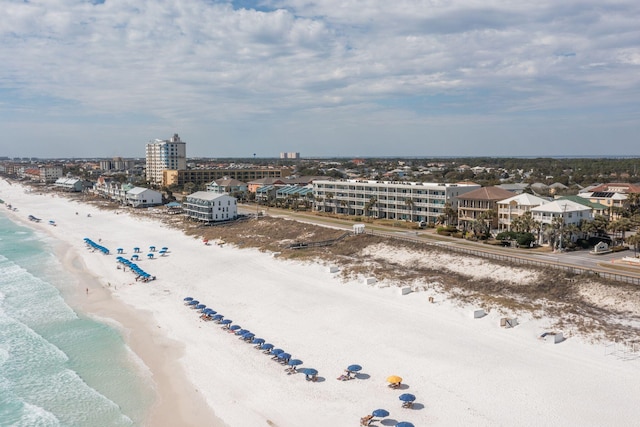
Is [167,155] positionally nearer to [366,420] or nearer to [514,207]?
[514,207]

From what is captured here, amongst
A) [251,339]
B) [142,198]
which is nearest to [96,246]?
[251,339]

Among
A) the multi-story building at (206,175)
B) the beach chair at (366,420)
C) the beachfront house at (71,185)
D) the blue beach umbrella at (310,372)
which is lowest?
the beach chair at (366,420)

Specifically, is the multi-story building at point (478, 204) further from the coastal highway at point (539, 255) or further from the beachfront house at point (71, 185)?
the beachfront house at point (71, 185)

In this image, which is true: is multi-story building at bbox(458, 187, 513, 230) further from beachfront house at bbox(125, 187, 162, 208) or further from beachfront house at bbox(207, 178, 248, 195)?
beachfront house at bbox(125, 187, 162, 208)

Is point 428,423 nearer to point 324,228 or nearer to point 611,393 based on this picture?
point 611,393

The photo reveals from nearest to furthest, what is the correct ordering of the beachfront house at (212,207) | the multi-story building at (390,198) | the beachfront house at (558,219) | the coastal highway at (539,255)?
1. the coastal highway at (539,255)
2. the beachfront house at (558,219)
3. the multi-story building at (390,198)
4. the beachfront house at (212,207)

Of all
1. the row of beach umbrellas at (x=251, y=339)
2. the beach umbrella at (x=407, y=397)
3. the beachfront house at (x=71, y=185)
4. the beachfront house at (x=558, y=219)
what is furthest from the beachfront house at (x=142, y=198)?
the beach umbrella at (x=407, y=397)
